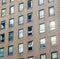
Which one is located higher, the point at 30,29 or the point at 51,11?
the point at 51,11

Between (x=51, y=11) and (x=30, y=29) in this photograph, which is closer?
(x=51, y=11)

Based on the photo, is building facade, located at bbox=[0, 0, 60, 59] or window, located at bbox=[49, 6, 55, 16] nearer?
building facade, located at bbox=[0, 0, 60, 59]

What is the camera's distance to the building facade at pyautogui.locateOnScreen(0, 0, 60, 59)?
5603cm

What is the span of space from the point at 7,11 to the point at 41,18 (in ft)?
31.7

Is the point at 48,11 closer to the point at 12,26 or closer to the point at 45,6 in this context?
the point at 45,6

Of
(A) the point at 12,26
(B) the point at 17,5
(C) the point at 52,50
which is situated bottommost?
(C) the point at 52,50

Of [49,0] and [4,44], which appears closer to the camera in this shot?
[49,0]

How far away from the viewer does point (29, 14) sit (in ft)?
199

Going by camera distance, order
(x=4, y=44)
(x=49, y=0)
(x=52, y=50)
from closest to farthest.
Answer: (x=52, y=50), (x=49, y=0), (x=4, y=44)

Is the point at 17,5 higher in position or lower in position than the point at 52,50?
higher

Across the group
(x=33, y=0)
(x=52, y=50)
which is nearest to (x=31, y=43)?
(x=52, y=50)

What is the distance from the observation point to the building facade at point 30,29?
56031 millimetres

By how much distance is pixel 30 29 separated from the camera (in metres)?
59.5

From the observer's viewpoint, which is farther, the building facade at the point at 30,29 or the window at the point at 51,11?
the window at the point at 51,11
